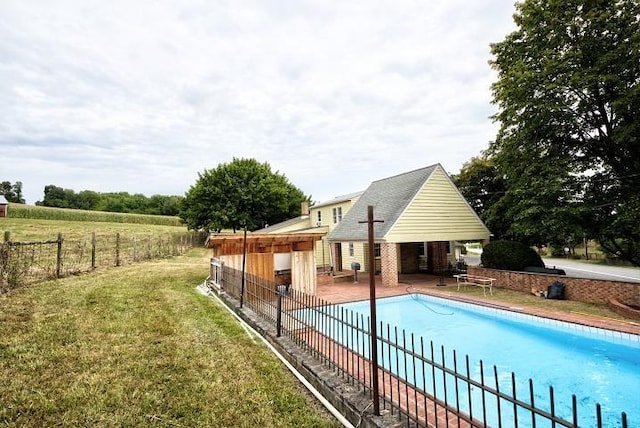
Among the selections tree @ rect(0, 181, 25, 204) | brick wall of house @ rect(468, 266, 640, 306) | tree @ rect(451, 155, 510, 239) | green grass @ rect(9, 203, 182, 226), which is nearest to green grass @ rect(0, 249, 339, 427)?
brick wall of house @ rect(468, 266, 640, 306)

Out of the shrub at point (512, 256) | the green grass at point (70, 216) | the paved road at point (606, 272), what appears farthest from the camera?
the green grass at point (70, 216)

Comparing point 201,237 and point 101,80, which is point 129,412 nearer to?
point 101,80

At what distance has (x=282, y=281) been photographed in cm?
1514

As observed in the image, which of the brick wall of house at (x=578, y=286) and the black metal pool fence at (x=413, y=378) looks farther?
the brick wall of house at (x=578, y=286)

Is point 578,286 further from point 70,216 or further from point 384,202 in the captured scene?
point 70,216

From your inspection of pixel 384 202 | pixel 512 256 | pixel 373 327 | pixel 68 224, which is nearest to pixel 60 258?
pixel 373 327

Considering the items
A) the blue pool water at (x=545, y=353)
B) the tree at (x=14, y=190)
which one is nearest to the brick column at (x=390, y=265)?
the blue pool water at (x=545, y=353)

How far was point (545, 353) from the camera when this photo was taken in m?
8.53

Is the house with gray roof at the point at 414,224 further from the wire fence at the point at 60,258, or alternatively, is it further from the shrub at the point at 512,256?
the wire fence at the point at 60,258

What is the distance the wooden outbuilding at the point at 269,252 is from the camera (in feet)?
39.9

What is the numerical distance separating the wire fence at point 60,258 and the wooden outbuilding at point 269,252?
648 cm

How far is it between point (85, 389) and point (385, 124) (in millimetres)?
19568

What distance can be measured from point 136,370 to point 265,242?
723cm

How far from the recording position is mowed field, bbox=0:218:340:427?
4195 millimetres
